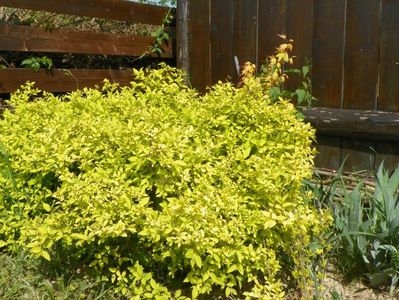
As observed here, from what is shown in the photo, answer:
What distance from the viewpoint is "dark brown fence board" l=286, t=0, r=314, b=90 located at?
3711 millimetres

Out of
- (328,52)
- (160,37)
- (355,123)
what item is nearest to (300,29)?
(328,52)

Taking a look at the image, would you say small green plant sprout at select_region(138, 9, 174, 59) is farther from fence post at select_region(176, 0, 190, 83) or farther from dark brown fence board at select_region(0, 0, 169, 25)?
fence post at select_region(176, 0, 190, 83)

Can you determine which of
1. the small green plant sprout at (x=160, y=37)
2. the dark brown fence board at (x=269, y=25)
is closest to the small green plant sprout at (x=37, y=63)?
the small green plant sprout at (x=160, y=37)

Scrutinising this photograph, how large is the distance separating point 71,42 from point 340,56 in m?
2.19

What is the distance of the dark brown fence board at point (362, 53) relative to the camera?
337cm

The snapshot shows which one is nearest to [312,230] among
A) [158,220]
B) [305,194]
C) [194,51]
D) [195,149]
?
[305,194]

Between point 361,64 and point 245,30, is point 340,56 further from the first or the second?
point 245,30

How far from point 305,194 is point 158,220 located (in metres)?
1.01

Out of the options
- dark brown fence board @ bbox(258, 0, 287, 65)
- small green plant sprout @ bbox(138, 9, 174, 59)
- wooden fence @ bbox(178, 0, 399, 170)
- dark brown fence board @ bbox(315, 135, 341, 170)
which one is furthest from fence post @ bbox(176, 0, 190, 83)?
dark brown fence board @ bbox(315, 135, 341, 170)

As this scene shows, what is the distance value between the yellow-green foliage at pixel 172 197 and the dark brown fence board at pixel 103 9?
1.44m

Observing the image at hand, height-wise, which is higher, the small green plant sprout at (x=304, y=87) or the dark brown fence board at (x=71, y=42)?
the dark brown fence board at (x=71, y=42)

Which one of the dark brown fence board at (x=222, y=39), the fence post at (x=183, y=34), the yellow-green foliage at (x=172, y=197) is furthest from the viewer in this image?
the fence post at (x=183, y=34)

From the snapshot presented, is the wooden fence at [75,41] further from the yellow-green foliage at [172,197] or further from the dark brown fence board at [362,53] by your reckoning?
the dark brown fence board at [362,53]

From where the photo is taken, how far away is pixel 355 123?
136 inches
